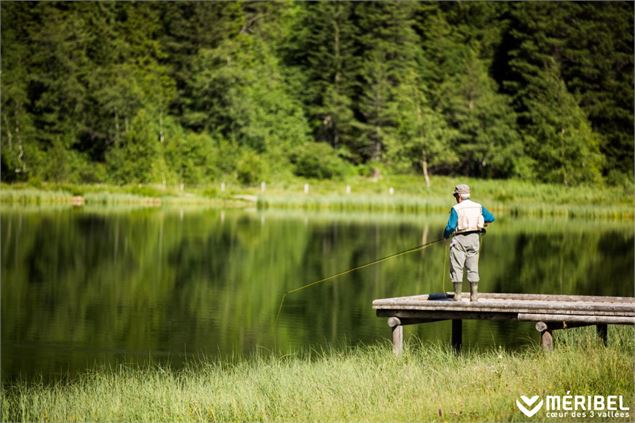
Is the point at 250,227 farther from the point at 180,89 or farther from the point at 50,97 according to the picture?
the point at 180,89

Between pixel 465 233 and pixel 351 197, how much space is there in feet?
135

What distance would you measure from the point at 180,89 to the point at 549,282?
5478 cm

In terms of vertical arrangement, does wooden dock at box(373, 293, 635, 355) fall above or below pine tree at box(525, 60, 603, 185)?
below

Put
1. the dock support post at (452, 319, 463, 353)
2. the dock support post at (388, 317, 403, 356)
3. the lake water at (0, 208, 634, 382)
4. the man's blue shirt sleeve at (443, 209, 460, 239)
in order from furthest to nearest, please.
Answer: the lake water at (0, 208, 634, 382)
the dock support post at (452, 319, 463, 353)
the dock support post at (388, 317, 403, 356)
the man's blue shirt sleeve at (443, 209, 460, 239)

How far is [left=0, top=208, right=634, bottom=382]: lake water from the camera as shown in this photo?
15.3 metres

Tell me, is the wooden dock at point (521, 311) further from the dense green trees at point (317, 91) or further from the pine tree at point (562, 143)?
the dense green trees at point (317, 91)

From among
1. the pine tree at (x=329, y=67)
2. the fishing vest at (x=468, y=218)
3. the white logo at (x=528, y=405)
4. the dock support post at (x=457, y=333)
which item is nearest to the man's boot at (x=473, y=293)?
the fishing vest at (x=468, y=218)

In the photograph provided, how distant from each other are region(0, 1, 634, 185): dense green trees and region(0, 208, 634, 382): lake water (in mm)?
18002

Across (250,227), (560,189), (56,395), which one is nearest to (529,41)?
(560,189)

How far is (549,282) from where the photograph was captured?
78.5 ft

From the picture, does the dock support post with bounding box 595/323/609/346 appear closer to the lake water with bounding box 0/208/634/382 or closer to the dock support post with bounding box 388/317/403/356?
the lake water with bounding box 0/208/634/382

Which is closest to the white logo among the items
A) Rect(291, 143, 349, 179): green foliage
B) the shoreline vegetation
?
the shoreline vegetation

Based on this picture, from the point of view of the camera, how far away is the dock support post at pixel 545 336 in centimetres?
1170

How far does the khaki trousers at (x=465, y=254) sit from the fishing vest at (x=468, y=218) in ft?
0.35
